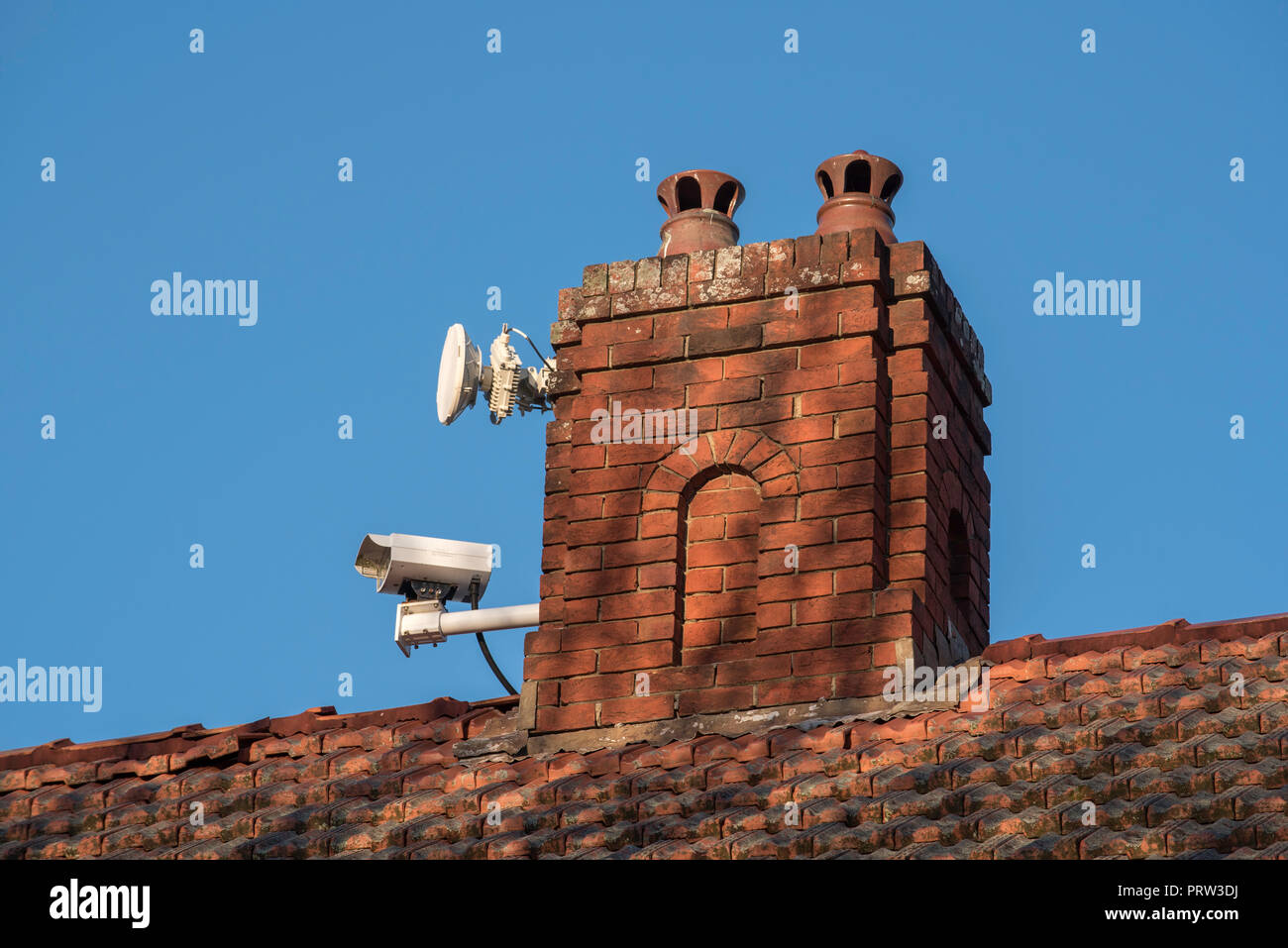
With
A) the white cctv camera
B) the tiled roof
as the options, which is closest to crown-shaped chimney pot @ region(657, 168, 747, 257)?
the white cctv camera

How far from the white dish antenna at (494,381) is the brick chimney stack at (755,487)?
0.33 metres

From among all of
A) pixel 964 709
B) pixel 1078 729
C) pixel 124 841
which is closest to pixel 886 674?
pixel 964 709

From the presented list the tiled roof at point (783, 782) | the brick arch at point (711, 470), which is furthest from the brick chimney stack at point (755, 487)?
the tiled roof at point (783, 782)

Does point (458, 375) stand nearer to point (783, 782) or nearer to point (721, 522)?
point (721, 522)

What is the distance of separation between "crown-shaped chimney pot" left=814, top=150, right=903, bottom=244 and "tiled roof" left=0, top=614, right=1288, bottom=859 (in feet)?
7.42

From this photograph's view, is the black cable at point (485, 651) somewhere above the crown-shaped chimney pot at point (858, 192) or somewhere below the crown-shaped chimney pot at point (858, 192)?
below

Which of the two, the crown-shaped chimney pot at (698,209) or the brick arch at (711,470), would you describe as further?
the crown-shaped chimney pot at (698,209)

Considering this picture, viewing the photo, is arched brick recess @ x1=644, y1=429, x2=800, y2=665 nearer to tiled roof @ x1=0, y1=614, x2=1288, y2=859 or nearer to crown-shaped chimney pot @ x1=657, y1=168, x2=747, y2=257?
tiled roof @ x1=0, y1=614, x2=1288, y2=859

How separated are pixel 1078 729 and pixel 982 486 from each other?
2.63 meters

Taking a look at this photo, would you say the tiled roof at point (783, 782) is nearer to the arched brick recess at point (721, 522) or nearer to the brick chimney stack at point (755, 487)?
the brick chimney stack at point (755, 487)

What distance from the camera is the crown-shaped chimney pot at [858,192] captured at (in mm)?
10094

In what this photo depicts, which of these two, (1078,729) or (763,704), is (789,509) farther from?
(1078,729)

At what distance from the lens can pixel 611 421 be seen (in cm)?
978

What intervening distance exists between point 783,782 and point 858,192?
326 cm
